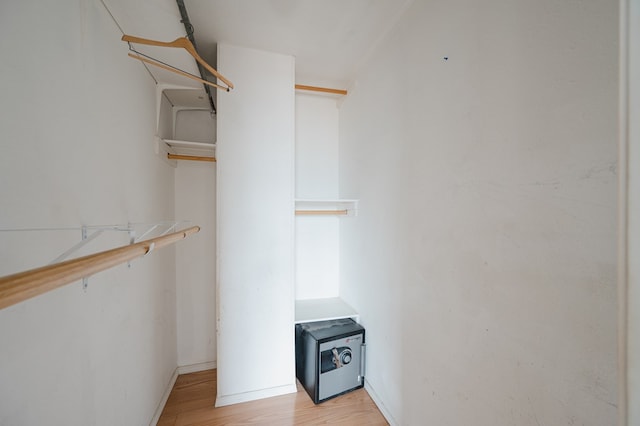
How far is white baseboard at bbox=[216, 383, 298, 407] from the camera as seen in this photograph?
5.46 ft

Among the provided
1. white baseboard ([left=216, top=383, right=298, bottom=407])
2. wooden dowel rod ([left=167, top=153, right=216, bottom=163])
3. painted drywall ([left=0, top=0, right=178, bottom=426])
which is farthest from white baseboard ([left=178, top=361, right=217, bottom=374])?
wooden dowel rod ([left=167, top=153, right=216, bottom=163])

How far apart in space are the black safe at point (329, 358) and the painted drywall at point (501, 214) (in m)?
0.32

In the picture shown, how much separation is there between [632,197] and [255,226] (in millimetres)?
1713

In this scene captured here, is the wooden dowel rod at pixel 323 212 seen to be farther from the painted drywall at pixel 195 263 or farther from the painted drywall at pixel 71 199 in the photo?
the painted drywall at pixel 71 199

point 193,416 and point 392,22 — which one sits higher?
point 392,22

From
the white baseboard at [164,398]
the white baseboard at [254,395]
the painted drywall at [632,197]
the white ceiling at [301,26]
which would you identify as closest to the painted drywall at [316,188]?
the white ceiling at [301,26]

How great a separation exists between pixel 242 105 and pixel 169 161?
0.78m

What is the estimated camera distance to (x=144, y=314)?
1402 mm

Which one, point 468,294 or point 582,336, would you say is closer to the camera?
point 582,336

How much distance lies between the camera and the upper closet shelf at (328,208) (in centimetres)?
207

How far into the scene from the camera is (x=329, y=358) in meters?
1.70

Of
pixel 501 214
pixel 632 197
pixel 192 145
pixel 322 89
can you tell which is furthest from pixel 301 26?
pixel 632 197

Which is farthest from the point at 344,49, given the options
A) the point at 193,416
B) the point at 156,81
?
the point at 193,416

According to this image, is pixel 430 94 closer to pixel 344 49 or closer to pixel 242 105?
pixel 344 49
